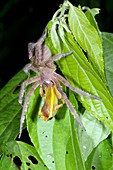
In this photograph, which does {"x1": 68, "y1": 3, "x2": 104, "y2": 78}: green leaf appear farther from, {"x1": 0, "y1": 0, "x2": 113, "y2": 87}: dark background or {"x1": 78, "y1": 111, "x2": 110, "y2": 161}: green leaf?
{"x1": 0, "y1": 0, "x2": 113, "y2": 87}: dark background

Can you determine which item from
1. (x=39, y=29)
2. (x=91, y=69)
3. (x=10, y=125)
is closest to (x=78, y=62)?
(x=91, y=69)

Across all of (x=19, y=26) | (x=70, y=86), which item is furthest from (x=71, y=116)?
(x=19, y=26)

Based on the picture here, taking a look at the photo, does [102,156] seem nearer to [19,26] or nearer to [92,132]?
[92,132]

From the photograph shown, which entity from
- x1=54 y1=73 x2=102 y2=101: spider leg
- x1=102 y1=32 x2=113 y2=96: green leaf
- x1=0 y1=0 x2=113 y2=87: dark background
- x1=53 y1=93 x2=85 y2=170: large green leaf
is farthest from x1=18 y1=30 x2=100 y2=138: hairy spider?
x1=0 y1=0 x2=113 y2=87: dark background

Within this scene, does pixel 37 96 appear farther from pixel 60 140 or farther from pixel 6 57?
pixel 6 57

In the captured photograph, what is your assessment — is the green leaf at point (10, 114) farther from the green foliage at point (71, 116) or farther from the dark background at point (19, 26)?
the dark background at point (19, 26)

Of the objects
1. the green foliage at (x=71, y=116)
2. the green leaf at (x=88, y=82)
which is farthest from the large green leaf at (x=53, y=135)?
the green leaf at (x=88, y=82)
